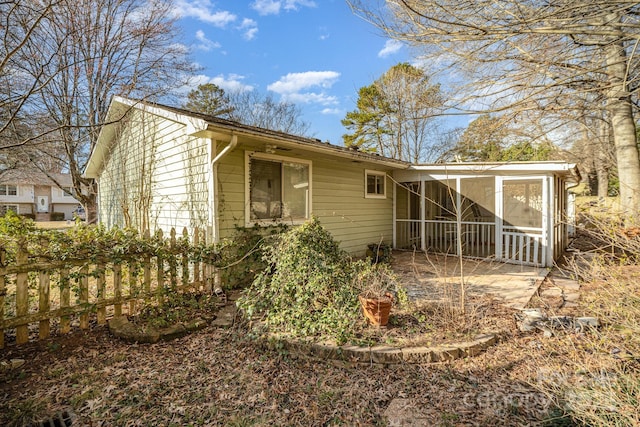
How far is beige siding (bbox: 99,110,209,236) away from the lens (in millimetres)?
5727

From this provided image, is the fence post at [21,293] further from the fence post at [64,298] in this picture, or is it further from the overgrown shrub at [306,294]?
the overgrown shrub at [306,294]

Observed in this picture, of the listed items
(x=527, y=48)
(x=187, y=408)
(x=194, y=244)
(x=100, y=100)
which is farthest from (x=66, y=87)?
(x=527, y=48)

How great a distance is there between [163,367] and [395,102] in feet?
55.8

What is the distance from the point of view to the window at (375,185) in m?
8.67

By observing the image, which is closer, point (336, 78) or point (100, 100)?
point (100, 100)

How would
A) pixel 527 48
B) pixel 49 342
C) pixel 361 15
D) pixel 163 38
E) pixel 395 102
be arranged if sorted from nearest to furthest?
pixel 49 342 < pixel 361 15 < pixel 527 48 < pixel 163 38 < pixel 395 102

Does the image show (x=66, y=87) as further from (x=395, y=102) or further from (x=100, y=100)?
(x=395, y=102)

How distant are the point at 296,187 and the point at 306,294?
334 cm

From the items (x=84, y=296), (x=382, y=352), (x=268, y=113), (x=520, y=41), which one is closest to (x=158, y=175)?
(x=84, y=296)

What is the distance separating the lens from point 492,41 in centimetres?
409

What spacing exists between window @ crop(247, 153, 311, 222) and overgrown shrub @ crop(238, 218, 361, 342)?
1940 mm

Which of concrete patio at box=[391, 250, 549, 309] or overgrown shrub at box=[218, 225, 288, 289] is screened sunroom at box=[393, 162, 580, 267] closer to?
concrete patio at box=[391, 250, 549, 309]

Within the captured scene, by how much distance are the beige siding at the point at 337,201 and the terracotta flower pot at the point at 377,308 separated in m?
2.95

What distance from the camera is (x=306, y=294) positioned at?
371 cm
